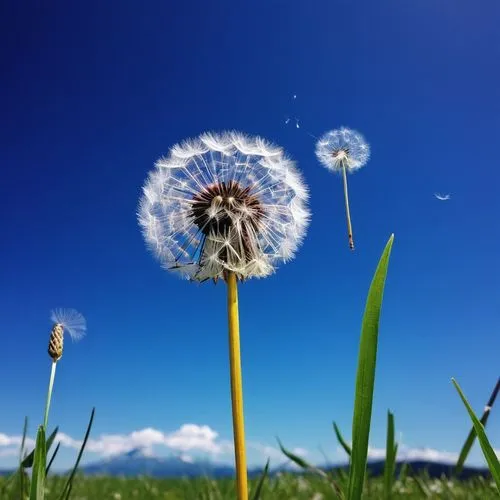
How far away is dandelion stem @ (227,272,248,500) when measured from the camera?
1977mm

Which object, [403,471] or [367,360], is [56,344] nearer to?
[367,360]

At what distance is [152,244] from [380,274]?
3.14m

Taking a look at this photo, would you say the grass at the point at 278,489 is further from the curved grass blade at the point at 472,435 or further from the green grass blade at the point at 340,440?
the curved grass blade at the point at 472,435

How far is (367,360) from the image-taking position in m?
1.63

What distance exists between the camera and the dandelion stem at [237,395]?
198 cm

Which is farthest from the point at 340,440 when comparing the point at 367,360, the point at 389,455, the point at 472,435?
the point at 367,360

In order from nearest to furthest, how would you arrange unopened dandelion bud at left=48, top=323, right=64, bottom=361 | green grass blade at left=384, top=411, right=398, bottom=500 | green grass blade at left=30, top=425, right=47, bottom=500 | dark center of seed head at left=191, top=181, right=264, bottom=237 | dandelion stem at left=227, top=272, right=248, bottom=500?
1. dandelion stem at left=227, top=272, right=248, bottom=500
2. green grass blade at left=30, top=425, right=47, bottom=500
3. unopened dandelion bud at left=48, top=323, right=64, bottom=361
4. green grass blade at left=384, top=411, right=398, bottom=500
5. dark center of seed head at left=191, top=181, right=264, bottom=237

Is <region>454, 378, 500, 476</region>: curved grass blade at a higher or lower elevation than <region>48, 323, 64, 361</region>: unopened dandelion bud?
lower

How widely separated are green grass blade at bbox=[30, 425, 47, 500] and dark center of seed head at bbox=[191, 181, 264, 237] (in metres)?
1.82

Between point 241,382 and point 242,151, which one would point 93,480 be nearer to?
point 242,151

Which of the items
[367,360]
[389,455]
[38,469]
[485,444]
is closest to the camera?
[367,360]

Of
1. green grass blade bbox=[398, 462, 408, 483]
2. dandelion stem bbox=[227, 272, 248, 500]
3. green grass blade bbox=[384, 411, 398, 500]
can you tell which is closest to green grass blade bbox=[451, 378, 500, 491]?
dandelion stem bbox=[227, 272, 248, 500]

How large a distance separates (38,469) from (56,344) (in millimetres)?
731

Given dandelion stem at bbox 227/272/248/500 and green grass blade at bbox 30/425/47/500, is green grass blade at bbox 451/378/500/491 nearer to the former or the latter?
dandelion stem at bbox 227/272/248/500
